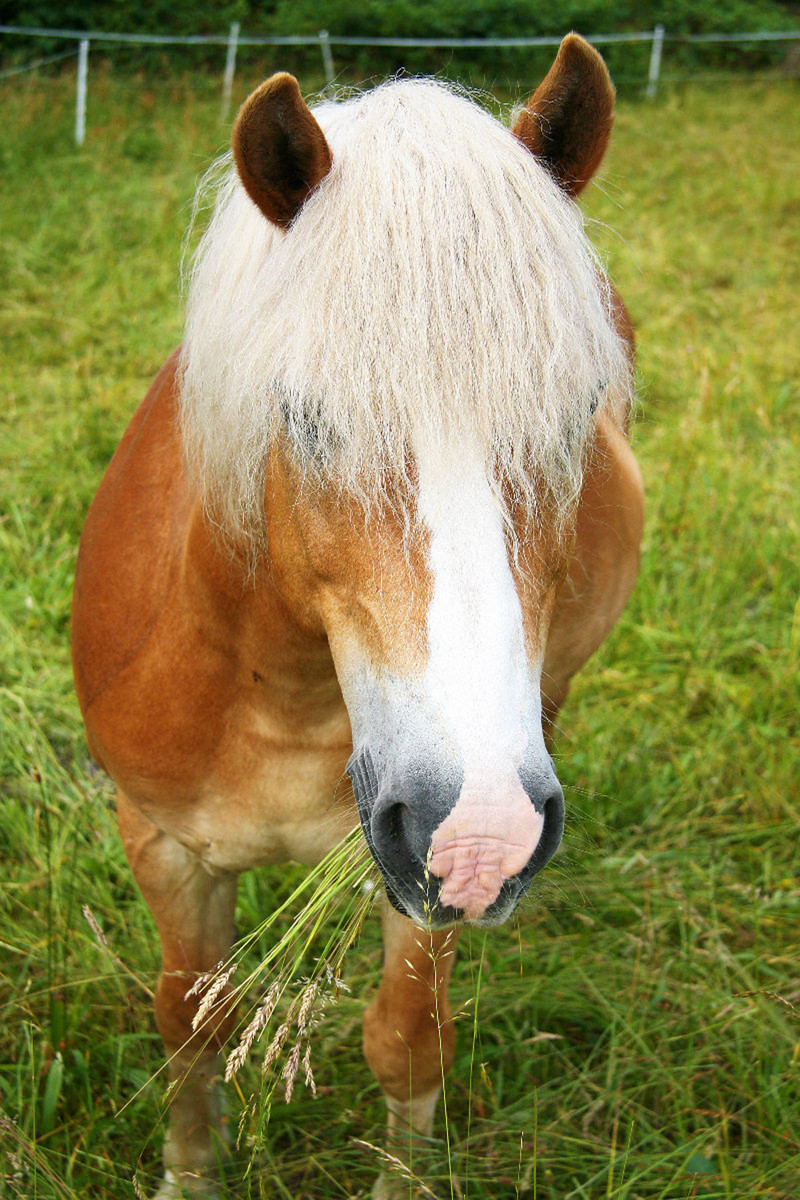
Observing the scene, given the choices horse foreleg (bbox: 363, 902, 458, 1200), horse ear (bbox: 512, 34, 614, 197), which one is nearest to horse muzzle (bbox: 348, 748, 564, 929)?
horse foreleg (bbox: 363, 902, 458, 1200)

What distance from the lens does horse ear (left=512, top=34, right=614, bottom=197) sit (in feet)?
4.56

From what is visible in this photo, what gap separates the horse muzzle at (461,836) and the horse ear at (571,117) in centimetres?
91

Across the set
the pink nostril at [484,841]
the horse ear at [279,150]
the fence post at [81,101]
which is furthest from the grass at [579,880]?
the fence post at [81,101]

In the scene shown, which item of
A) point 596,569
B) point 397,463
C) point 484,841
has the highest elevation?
point 397,463

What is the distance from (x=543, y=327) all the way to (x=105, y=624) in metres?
1.09

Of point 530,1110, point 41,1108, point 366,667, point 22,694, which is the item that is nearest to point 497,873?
point 366,667

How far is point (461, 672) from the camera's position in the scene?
1141 millimetres

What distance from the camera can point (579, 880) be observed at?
2.67 metres

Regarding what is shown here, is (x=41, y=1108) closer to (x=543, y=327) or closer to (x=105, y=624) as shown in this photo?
(x=105, y=624)

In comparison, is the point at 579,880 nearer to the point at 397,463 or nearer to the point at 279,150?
the point at 397,463

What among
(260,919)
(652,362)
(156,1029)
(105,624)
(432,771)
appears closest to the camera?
(432,771)

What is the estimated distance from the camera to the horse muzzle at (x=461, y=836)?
1116mm

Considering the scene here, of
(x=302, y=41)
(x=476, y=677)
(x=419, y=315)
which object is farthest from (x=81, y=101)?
(x=476, y=677)

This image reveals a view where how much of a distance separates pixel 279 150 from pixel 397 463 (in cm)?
48
